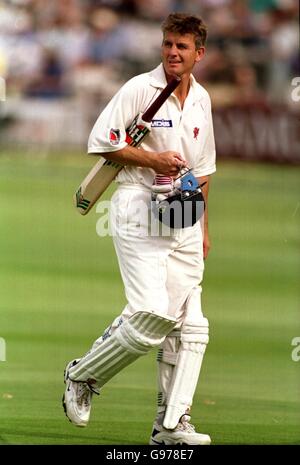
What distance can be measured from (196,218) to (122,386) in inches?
88.1

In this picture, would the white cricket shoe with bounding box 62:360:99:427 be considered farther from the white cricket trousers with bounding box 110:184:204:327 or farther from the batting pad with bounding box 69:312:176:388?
the white cricket trousers with bounding box 110:184:204:327

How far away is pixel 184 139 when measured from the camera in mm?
6504

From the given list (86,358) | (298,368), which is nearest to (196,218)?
(86,358)

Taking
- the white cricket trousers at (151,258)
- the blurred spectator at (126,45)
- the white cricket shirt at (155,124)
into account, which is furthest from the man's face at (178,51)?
the blurred spectator at (126,45)

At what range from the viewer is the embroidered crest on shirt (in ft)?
20.6

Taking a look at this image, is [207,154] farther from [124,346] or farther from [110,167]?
[124,346]

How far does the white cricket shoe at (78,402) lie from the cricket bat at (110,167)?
0.84 m

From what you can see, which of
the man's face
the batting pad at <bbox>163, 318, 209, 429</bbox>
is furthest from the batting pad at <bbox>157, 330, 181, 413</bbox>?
the man's face

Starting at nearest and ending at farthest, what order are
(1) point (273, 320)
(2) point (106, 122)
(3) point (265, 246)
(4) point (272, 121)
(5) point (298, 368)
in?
(2) point (106, 122), (5) point (298, 368), (1) point (273, 320), (3) point (265, 246), (4) point (272, 121)

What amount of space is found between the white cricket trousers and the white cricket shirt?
0.47ft

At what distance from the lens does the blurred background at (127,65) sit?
78.6 ft

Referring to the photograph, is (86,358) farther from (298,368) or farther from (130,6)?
(130,6)

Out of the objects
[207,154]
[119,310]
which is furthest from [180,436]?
[119,310]

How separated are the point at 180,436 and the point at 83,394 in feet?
1.84
